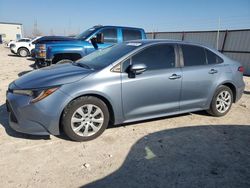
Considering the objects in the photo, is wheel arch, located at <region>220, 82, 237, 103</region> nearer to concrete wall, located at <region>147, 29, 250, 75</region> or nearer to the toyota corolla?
the toyota corolla

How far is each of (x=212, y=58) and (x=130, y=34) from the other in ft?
14.7

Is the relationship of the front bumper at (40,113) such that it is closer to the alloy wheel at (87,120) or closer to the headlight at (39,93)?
the headlight at (39,93)

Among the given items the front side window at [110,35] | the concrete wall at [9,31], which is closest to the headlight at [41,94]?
the front side window at [110,35]

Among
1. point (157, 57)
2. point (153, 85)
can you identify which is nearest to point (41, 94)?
point (153, 85)

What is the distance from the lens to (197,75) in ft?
15.3

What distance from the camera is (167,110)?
449cm

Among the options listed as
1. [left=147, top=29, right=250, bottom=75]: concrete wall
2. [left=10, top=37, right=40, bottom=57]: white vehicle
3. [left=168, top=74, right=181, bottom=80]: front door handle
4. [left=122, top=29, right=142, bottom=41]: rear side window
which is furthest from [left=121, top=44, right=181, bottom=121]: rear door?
[left=10, top=37, right=40, bottom=57]: white vehicle

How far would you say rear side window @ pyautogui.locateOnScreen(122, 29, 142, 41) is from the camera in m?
8.83

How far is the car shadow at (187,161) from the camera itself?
9.66 ft

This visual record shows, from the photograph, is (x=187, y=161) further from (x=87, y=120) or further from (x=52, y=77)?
(x=52, y=77)

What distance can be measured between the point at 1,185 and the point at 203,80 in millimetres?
3724

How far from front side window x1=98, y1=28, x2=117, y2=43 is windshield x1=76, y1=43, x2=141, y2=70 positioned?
3874mm

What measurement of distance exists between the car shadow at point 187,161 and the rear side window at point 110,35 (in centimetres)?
504

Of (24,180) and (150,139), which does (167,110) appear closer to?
(150,139)
